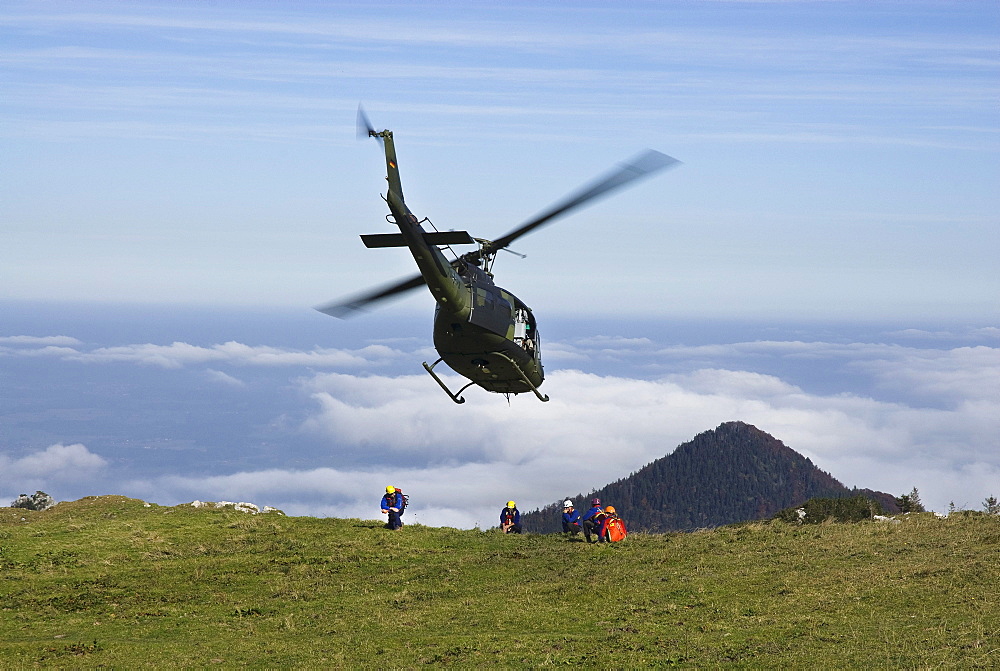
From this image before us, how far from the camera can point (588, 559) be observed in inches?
1152

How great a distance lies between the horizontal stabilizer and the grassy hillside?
979 cm

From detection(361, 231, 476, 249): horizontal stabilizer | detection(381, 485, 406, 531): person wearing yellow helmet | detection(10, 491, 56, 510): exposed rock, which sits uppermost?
detection(361, 231, 476, 249): horizontal stabilizer

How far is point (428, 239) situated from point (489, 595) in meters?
10.2

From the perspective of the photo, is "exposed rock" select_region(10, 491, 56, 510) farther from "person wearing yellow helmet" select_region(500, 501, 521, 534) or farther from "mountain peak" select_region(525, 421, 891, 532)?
"mountain peak" select_region(525, 421, 891, 532)

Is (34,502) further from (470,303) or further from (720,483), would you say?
(720,483)

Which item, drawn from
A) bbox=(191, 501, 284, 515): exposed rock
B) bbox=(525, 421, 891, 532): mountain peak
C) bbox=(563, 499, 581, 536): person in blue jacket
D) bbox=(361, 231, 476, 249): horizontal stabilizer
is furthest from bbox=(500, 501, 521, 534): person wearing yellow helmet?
bbox=(525, 421, 891, 532): mountain peak

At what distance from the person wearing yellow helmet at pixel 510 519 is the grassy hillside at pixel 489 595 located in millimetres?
1664

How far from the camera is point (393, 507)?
34656mm

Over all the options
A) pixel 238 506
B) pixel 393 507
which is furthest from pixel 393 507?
pixel 238 506

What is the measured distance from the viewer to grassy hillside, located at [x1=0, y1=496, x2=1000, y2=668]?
2005 centimetres

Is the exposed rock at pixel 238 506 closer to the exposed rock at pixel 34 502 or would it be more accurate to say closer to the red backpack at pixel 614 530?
the exposed rock at pixel 34 502

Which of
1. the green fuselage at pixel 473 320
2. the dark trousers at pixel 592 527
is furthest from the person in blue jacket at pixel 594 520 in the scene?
the green fuselage at pixel 473 320

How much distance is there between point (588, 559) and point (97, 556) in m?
15.6

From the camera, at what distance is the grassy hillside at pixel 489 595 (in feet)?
65.8
